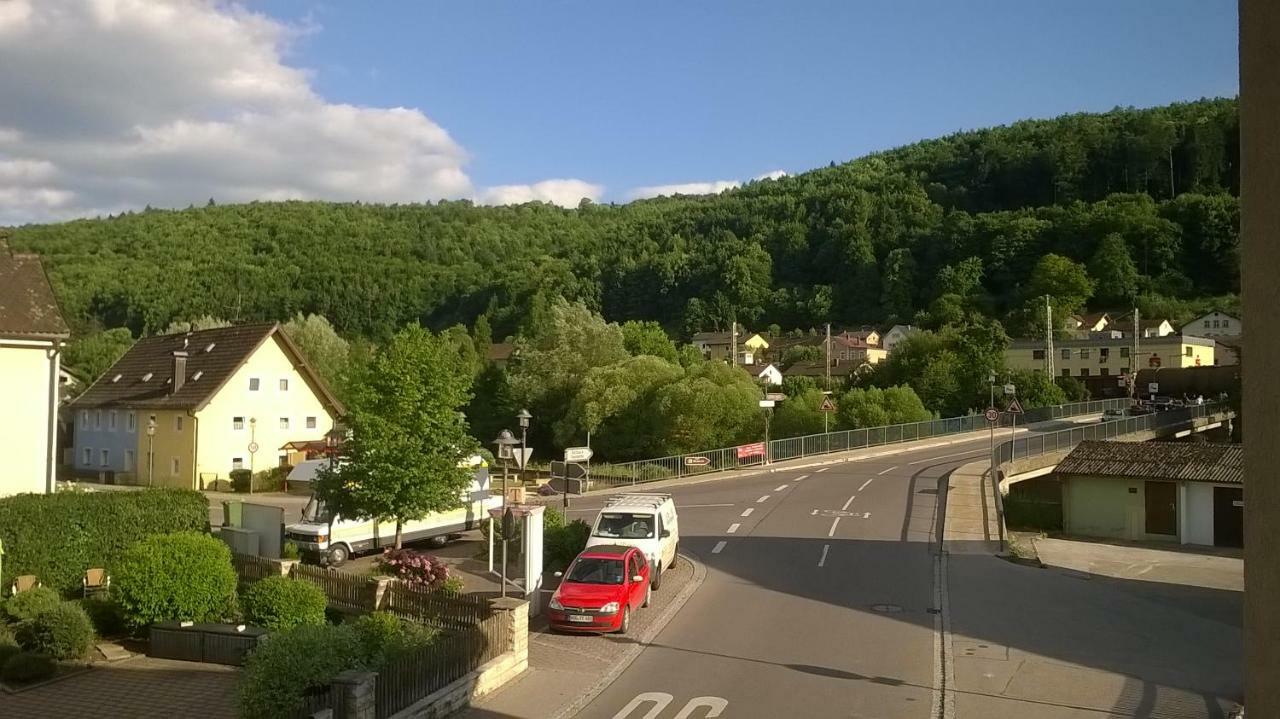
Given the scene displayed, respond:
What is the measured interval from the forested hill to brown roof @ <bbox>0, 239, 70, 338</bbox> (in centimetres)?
7329

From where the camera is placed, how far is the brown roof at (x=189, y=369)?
140ft

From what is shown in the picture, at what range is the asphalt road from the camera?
12.5 metres

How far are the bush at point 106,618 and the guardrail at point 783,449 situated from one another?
25.5 m

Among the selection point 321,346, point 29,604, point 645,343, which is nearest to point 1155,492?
point 29,604

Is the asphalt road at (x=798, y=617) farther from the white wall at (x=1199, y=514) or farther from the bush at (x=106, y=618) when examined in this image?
the bush at (x=106, y=618)

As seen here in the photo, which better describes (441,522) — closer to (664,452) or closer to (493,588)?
(493,588)

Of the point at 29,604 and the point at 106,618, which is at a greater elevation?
the point at 29,604

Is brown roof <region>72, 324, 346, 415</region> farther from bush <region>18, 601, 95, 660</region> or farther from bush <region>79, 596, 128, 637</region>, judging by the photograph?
bush <region>18, 601, 95, 660</region>

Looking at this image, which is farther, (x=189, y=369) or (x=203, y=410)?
(x=189, y=369)

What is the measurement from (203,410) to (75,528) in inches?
965

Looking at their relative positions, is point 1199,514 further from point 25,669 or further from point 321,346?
point 321,346

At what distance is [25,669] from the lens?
13.4 meters

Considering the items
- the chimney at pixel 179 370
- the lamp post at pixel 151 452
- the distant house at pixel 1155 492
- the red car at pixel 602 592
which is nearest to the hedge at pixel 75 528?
the red car at pixel 602 592

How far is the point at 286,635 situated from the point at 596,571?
6.91 m
